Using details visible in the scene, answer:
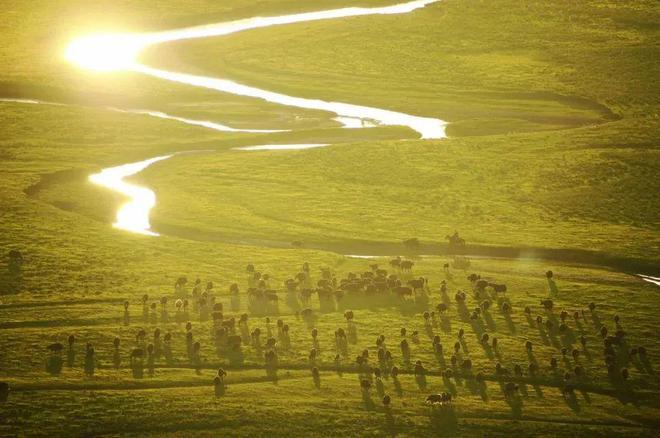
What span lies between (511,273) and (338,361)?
1901 centimetres

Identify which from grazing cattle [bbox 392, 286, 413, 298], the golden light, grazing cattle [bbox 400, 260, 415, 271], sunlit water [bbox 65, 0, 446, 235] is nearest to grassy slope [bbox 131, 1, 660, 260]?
sunlit water [bbox 65, 0, 446, 235]

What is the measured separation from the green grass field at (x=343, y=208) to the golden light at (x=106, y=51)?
2982 mm

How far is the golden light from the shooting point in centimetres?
13400

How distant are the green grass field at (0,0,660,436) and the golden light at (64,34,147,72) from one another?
2982mm

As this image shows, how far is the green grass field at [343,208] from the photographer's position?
46938 millimetres

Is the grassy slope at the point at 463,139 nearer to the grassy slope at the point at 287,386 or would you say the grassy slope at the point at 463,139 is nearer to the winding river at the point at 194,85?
the winding river at the point at 194,85

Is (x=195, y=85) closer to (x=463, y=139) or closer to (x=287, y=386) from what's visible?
(x=463, y=139)

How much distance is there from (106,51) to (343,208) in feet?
241

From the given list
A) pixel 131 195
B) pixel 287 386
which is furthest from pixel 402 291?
pixel 131 195

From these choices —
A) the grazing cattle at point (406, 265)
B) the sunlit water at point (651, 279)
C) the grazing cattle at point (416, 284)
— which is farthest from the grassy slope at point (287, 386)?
the grazing cattle at point (406, 265)

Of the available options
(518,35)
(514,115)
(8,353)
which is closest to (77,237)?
(8,353)

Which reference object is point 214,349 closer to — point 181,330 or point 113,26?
point 181,330

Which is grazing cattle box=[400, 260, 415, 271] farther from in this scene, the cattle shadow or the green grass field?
the cattle shadow

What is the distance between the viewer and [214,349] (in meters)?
52.2
